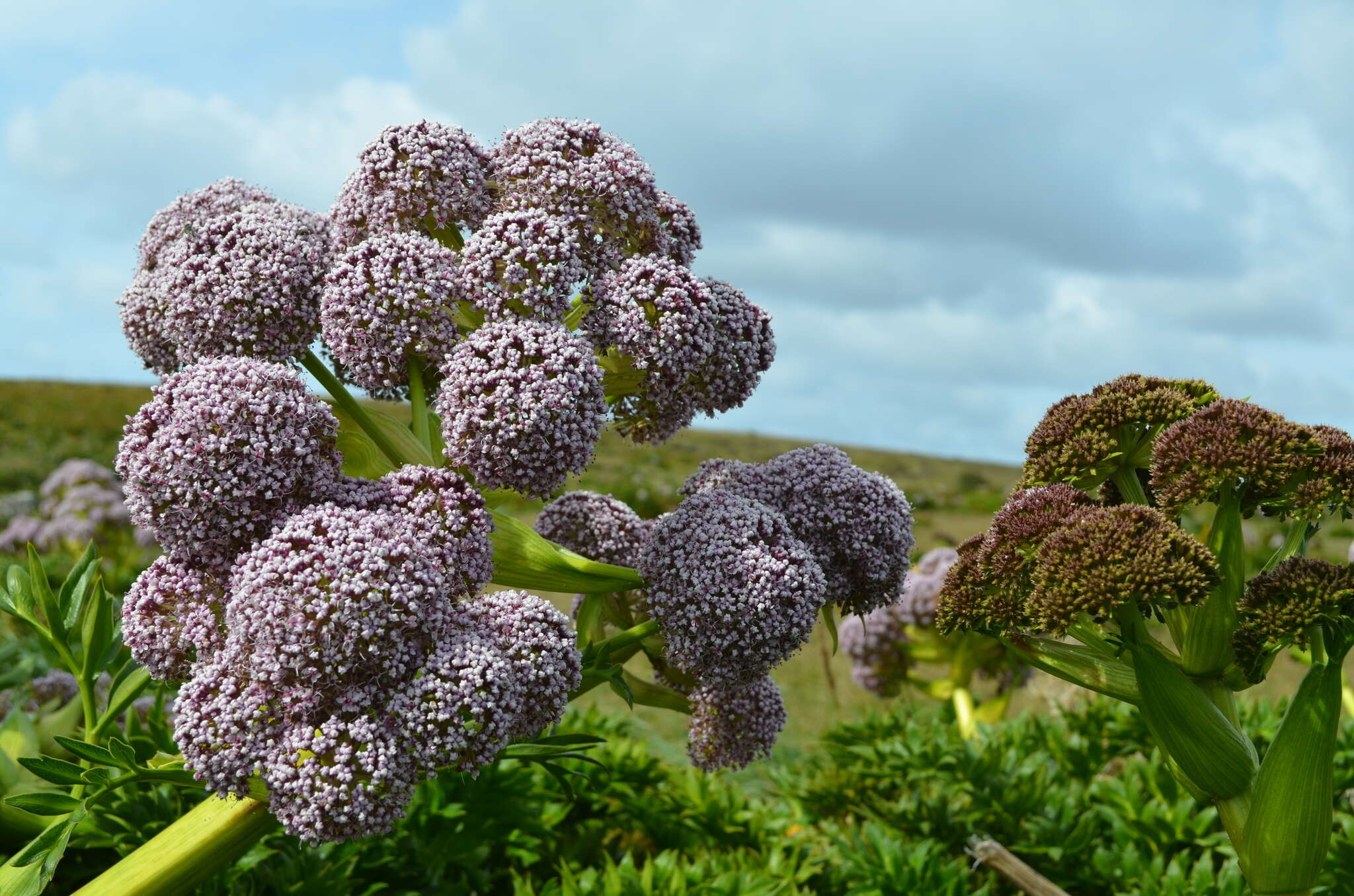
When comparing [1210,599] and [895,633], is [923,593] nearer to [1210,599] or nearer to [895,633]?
[895,633]

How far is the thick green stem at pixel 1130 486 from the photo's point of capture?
3.46 m

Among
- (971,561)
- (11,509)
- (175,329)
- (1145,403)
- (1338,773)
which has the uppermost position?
(1145,403)

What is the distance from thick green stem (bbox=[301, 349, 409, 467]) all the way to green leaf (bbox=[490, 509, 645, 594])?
1.30 ft

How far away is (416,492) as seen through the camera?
3143mm

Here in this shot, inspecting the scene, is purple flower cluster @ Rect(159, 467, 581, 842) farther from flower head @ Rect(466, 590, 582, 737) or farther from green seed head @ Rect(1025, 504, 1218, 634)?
green seed head @ Rect(1025, 504, 1218, 634)

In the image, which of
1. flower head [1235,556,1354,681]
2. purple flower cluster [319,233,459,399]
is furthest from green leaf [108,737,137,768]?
flower head [1235,556,1354,681]

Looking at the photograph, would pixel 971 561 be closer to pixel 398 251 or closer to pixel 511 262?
pixel 511 262

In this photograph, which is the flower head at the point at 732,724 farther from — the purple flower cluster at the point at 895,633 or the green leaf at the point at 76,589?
the purple flower cluster at the point at 895,633

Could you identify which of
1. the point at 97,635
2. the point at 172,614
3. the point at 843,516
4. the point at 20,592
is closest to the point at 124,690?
the point at 97,635

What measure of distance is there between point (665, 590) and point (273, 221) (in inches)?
69.4

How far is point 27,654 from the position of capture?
6.49 m

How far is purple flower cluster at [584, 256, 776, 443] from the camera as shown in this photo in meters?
3.34

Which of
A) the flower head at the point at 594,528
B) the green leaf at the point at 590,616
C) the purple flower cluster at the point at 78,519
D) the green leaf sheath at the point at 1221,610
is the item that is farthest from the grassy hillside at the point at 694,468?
the purple flower cluster at the point at 78,519

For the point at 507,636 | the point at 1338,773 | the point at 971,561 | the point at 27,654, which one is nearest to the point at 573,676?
the point at 507,636
